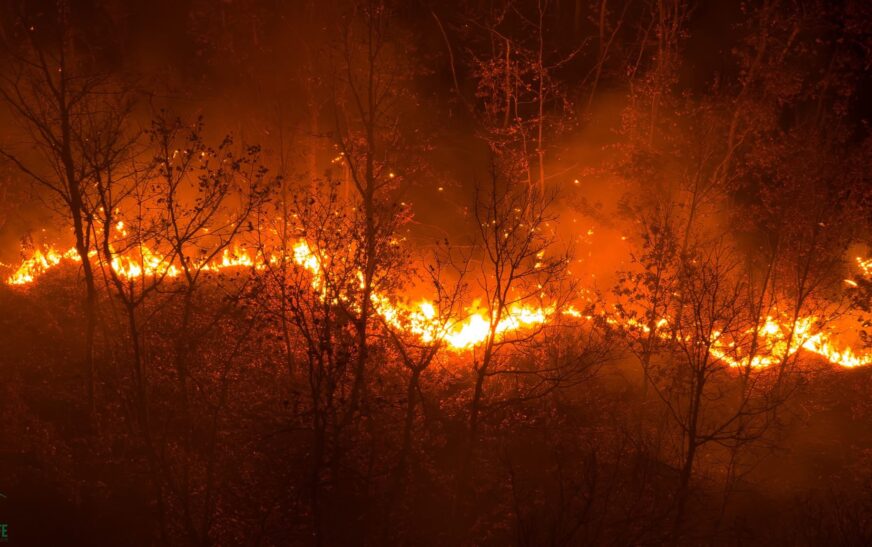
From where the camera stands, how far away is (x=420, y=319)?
20.8 meters

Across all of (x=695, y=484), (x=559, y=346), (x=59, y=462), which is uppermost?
(x=559, y=346)

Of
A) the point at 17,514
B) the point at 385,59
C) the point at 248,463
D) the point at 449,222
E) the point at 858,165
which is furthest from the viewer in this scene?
the point at 449,222

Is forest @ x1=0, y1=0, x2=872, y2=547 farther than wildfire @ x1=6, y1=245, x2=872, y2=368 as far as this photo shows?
No

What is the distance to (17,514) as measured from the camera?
11.2 metres

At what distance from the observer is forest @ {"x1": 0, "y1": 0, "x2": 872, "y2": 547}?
458 inches

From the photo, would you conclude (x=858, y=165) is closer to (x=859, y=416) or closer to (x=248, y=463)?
(x=859, y=416)

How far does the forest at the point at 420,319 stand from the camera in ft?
38.1

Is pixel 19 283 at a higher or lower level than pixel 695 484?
higher

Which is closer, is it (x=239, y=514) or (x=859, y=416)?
(x=239, y=514)

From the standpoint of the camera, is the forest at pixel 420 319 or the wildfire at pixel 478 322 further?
the wildfire at pixel 478 322

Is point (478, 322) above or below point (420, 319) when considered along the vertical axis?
above

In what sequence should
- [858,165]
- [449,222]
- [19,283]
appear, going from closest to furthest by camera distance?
[858,165]
[19,283]
[449,222]

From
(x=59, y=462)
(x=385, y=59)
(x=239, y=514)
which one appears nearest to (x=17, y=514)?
(x=59, y=462)

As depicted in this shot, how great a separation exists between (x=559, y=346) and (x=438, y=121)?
14.4 metres
